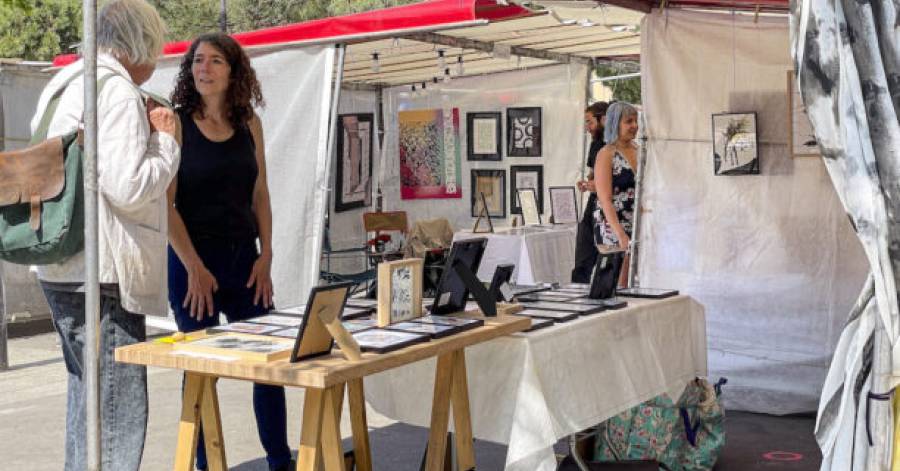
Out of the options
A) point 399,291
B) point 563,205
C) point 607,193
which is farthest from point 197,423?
point 563,205

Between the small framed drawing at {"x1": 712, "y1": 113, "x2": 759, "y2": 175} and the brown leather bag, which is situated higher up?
the small framed drawing at {"x1": 712, "y1": 113, "x2": 759, "y2": 175}

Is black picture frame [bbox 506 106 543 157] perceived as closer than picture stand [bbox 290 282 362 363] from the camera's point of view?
No

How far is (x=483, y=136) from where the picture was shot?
10.7 meters

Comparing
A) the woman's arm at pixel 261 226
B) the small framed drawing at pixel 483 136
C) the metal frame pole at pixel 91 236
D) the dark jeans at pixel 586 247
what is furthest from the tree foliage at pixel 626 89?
the metal frame pole at pixel 91 236

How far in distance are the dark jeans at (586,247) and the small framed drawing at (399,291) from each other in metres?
3.63

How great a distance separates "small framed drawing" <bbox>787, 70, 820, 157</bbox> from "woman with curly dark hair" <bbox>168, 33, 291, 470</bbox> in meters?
2.93

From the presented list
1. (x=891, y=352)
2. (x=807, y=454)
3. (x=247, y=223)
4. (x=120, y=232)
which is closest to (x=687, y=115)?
(x=807, y=454)

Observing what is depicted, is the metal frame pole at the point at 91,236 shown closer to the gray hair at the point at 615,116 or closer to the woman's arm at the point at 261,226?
the woman's arm at the point at 261,226

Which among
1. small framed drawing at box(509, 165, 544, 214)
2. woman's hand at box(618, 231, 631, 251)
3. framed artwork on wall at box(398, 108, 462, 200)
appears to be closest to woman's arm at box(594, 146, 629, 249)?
woman's hand at box(618, 231, 631, 251)

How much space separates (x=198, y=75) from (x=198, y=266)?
710mm

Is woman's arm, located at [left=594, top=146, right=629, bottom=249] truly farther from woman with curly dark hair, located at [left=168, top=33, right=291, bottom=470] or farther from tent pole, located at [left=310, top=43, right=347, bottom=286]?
woman with curly dark hair, located at [left=168, top=33, right=291, bottom=470]

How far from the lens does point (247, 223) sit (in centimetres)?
449

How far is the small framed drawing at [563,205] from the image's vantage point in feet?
32.5

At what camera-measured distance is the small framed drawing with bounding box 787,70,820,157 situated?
6078 mm
